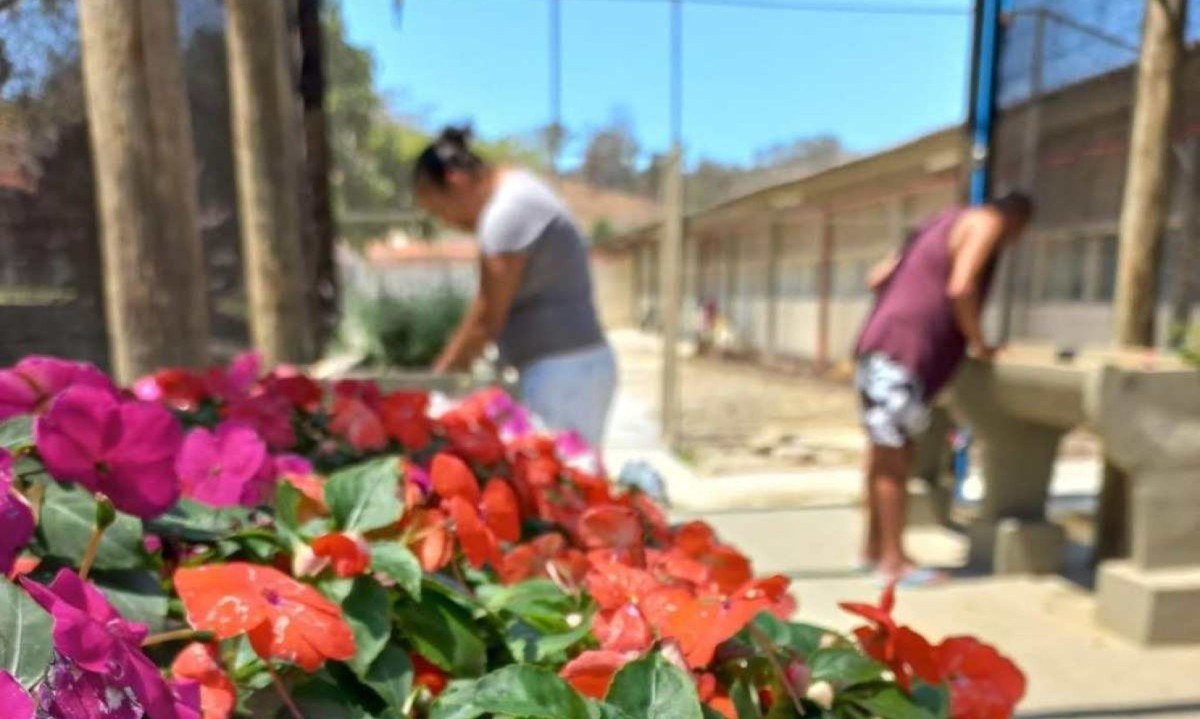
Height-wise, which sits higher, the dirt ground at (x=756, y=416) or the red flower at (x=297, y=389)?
the red flower at (x=297, y=389)

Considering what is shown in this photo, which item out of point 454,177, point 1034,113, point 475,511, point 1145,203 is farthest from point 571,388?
point 1034,113

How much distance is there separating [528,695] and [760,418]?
356 inches

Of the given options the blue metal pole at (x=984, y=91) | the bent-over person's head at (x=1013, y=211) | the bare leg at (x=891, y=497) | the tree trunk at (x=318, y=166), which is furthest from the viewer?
the tree trunk at (x=318, y=166)

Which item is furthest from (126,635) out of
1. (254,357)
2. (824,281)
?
(824,281)

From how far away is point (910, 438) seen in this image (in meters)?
3.37

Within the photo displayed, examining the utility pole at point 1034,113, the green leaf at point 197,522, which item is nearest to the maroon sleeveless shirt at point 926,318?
the utility pole at point 1034,113

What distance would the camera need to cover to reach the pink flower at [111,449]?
68cm

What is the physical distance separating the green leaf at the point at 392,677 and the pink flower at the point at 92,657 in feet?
0.44

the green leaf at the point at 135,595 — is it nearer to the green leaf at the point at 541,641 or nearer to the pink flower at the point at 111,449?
the pink flower at the point at 111,449

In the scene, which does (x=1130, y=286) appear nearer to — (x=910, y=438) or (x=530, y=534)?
(x=910, y=438)

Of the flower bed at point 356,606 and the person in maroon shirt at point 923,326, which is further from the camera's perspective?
the person in maroon shirt at point 923,326

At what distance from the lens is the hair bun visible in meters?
2.54

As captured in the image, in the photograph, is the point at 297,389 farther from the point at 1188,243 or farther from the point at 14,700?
the point at 1188,243

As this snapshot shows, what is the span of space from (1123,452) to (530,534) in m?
2.50
